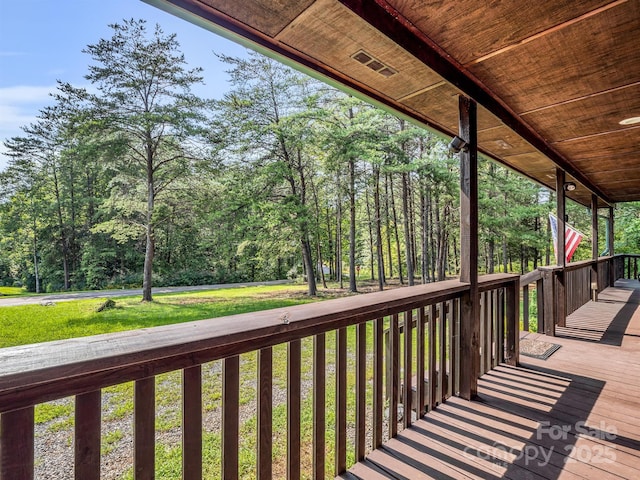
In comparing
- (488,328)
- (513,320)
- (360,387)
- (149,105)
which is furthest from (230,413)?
(149,105)

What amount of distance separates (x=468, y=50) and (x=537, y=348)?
325cm

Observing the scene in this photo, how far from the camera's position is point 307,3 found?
4.85ft

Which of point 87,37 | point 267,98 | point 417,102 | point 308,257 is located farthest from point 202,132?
point 417,102

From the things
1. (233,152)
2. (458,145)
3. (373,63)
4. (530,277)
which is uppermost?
(233,152)

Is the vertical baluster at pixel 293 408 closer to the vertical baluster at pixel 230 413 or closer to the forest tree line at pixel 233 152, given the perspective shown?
the vertical baluster at pixel 230 413

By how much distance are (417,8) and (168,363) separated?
1.95 m

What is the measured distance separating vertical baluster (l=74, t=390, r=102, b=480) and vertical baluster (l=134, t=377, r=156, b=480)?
0.10 metres

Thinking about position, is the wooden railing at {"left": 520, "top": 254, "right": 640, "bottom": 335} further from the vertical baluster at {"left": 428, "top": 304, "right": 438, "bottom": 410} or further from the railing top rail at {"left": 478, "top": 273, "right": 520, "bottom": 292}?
the vertical baluster at {"left": 428, "top": 304, "right": 438, "bottom": 410}

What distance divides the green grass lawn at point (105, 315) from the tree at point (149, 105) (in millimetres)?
1823

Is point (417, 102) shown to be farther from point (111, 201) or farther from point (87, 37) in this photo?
point (111, 201)

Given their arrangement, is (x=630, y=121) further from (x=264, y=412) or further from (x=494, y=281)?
(x=264, y=412)

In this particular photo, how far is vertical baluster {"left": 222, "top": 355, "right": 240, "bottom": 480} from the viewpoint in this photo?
119 cm

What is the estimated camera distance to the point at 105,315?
9617 millimetres

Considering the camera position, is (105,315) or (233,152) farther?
(233,152)
